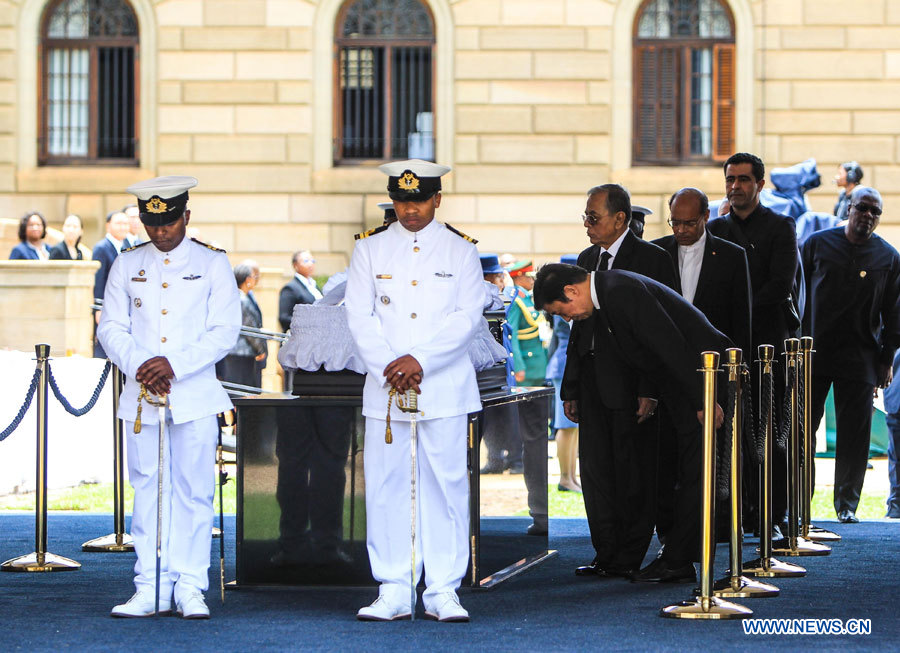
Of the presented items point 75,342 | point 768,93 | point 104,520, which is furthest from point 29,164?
point 104,520

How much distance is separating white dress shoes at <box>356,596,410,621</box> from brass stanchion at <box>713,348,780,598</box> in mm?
1443

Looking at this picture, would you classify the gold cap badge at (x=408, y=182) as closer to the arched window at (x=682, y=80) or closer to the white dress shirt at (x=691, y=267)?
the white dress shirt at (x=691, y=267)

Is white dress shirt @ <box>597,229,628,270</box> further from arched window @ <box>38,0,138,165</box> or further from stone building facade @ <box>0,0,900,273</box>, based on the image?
arched window @ <box>38,0,138,165</box>

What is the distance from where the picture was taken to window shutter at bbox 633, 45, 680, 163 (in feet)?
66.2

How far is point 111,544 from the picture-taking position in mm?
8875

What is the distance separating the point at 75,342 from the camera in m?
13.3

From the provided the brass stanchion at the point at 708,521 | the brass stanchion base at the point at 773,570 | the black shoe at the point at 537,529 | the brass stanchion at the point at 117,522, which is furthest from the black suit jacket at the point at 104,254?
the brass stanchion at the point at 708,521

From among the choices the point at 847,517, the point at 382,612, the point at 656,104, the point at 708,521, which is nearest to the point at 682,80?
the point at 656,104

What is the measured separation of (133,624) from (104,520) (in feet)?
11.8

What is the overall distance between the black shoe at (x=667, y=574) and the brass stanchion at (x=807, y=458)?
5.46 ft

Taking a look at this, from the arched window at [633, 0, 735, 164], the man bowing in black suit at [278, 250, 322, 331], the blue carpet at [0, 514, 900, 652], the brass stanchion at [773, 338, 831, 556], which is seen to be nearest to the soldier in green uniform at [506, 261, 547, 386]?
the man bowing in black suit at [278, 250, 322, 331]

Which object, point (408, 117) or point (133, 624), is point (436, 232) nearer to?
point (133, 624)

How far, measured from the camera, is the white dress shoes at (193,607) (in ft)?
21.8

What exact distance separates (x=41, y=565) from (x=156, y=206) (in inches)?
90.6
